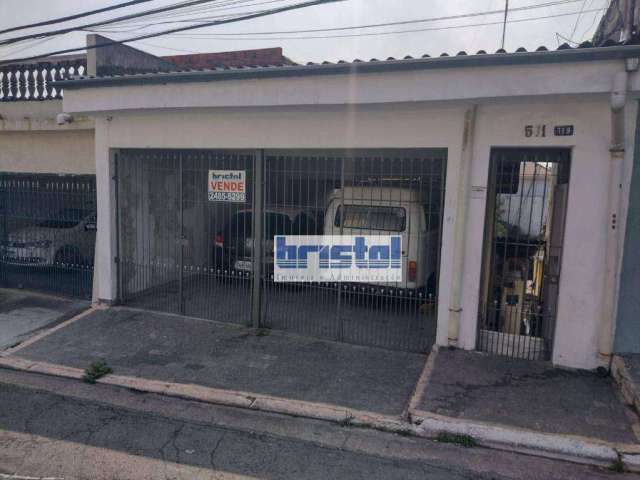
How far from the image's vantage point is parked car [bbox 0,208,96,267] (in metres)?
8.29

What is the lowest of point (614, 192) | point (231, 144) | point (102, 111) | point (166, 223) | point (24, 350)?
point (24, 350)

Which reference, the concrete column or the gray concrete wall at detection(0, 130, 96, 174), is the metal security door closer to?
the concrete column

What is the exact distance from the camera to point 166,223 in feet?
27.8

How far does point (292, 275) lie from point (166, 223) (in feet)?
9.15

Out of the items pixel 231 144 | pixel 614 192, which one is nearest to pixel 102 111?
pixel 231 144

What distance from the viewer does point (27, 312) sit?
774 centimetres

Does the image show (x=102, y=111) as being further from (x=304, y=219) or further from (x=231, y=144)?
(x=304, y=219)

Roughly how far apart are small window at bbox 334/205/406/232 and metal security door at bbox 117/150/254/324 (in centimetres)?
153

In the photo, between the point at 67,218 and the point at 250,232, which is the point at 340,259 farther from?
the point at 67,218

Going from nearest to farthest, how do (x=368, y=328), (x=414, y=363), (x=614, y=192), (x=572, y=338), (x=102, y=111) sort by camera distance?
(x=614, y=192), (x=572, y=338), (x=414, y=363), (x=368, y=328), (x=102, y=111)

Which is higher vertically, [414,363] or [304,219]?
[304,219]

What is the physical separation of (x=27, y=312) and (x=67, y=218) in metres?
1.66

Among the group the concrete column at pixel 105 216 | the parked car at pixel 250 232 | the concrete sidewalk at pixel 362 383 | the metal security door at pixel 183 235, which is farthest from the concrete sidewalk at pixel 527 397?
the concrete column at pixel 105 216

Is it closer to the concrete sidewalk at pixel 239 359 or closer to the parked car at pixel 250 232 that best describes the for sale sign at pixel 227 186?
the parked car at pixel 250 232
